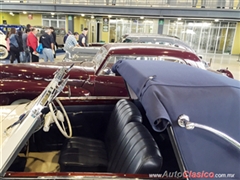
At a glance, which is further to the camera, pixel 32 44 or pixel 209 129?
pixel 32 44

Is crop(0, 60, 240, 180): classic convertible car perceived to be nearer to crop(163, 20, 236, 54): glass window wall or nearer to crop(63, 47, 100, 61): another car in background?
crop(63, 47, 100, 61): another car in background

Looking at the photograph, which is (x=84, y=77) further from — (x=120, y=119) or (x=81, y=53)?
(x=81, y=53)

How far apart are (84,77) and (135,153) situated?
2.50 metres

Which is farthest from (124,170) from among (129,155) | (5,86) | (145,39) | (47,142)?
(145,39)

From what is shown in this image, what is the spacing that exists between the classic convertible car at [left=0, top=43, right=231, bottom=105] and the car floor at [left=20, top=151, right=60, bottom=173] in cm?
102

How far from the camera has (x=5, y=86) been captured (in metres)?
3.43

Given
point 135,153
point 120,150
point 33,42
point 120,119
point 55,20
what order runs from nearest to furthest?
1. point 135,153
2. point 120,150
3. point 120,119
4. point 33,42
5. point 55,20

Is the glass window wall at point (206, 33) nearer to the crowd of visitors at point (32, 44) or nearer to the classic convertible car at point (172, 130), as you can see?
the crowd of visitors at point (32, 44)

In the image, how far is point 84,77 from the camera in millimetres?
3799

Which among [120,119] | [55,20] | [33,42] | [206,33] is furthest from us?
[55,20]

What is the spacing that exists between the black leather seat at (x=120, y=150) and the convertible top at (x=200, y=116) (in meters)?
0.29

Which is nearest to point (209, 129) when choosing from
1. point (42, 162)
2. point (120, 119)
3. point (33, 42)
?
point (120, 119)

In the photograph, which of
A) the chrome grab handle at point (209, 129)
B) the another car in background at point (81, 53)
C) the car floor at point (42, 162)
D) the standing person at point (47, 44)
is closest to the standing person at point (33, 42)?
the standing person at point (47, 44)

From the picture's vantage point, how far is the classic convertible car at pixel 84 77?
11.3 ft
